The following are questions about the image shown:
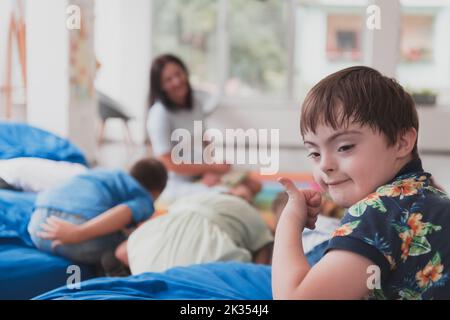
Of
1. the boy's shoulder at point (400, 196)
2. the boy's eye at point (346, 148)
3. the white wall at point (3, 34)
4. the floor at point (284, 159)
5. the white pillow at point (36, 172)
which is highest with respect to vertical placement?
the white wall at point (3, 34)

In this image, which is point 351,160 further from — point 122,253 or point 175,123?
point 175,123

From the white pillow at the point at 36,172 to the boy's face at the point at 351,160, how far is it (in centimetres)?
60

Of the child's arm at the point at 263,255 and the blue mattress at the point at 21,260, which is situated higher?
the blue mattress at the point at 21,260

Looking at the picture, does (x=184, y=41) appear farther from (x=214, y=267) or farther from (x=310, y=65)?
(x=214, y=267)

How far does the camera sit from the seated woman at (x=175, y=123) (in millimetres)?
2049

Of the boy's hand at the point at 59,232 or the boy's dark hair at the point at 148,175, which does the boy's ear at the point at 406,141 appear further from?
the boy's dark hair at the point at 148,175

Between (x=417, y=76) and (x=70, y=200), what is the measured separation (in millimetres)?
3701

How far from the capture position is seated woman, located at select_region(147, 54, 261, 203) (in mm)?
2049

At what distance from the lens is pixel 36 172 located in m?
1.14

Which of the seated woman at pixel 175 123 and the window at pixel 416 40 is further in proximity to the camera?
the window at pixel 416 40

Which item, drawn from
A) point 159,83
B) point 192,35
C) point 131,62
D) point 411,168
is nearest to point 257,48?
point 192,35

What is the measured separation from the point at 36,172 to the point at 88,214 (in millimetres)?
144

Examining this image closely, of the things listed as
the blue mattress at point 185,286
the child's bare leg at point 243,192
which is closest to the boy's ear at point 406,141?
the blue mattress at point 185,286
